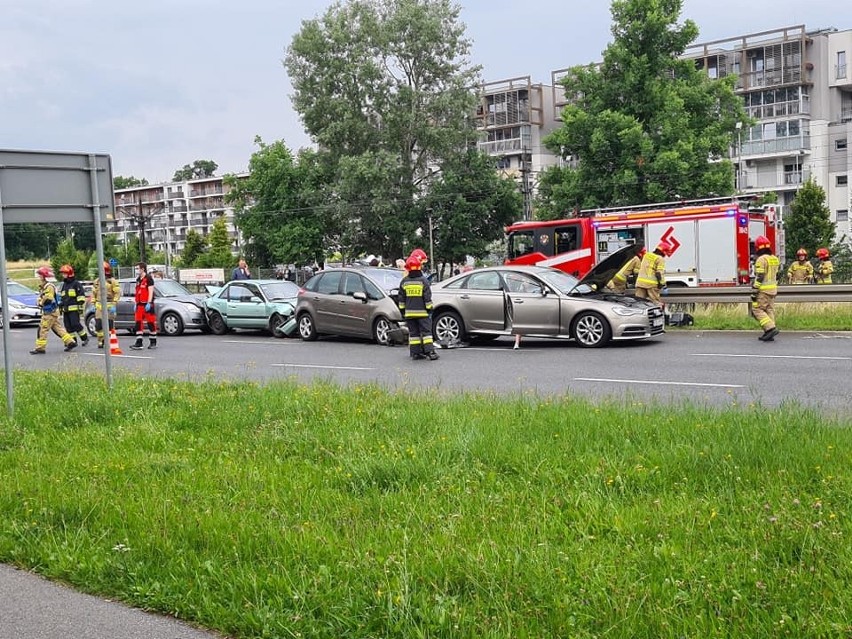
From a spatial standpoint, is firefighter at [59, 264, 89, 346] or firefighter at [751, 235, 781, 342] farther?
firefighter at [59, 264, 89, 346]

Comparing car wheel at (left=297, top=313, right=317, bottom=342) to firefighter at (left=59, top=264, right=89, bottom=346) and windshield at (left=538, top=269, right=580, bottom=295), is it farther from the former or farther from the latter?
windshield at (left=538, top=269, right=580, bottom=295)

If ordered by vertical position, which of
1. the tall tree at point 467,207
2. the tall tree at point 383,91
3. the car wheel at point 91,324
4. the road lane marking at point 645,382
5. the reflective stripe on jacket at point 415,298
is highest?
the tall tree at point 383,91

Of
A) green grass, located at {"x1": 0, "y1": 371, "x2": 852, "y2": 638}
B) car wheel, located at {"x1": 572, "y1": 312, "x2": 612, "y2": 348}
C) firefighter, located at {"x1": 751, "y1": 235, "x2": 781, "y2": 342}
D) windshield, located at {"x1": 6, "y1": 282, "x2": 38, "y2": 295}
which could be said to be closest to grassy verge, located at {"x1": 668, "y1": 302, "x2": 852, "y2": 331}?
firefighter, located at {"x1": 751, "y1": 235, "x2": 781, "y2": 342}

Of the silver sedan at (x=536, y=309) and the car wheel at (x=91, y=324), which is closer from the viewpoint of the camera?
the silver sedan at (x=536, y=309)

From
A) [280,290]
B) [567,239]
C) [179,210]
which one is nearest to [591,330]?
[280,290]

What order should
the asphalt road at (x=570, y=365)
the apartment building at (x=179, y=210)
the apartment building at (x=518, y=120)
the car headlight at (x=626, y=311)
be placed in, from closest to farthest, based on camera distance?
the asphalt road at (x=570, y=365) → the car headlight at (x=626, y=311) → the apartment building at (x=518, y=120) → the apartment building at (x=179, y=210)

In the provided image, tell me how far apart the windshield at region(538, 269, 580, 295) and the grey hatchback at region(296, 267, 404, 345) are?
3.02 metres

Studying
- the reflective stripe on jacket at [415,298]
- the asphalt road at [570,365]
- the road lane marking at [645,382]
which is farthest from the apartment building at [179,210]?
the road lane marking at [645,382]

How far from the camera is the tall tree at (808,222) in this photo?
48938 millimetres

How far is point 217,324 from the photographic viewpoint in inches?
977

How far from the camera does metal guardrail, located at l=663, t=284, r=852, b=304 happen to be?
19906 millimetres

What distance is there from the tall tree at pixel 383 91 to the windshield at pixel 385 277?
30888mm

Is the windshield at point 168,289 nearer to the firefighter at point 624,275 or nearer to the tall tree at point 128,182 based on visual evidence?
the firefighter at point 624,275

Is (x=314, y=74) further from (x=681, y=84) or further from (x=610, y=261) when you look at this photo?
(x=610, y=261)
